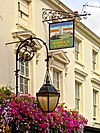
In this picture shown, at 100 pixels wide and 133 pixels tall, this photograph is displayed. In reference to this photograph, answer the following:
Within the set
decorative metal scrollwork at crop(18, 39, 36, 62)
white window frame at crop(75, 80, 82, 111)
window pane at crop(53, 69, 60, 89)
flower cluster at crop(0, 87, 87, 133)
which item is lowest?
flower cluster at crop(0, 87, 87, 133)

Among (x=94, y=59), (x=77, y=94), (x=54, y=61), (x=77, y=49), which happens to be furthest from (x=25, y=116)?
(x=94, y=59)

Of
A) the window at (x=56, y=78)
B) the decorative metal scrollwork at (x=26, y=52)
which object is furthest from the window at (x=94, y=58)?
the decorative metal scrollwork at (x=26, y=52)

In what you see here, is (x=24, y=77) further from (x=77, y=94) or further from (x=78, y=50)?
(x=78, y=50)

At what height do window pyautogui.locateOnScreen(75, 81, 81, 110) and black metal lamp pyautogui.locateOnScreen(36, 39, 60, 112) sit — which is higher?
window pyautogui.locateOnScreen(75, 81, 81, 110)

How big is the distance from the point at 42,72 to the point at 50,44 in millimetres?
1422

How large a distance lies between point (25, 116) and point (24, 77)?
356cm

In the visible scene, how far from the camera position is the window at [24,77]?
18.2 metres

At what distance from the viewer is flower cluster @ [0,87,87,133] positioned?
47.4 feet

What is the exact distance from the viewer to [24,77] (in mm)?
18438

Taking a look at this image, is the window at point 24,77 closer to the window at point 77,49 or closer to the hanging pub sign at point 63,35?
the hanging pub sign at point 63,35

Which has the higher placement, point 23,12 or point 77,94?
point 23,12

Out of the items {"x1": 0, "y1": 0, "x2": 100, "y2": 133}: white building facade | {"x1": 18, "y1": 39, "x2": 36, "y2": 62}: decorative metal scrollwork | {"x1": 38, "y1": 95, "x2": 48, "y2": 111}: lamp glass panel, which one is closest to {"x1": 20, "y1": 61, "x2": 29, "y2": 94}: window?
{"x1": 0, "y1": 0, "x2": 100, "y2": 133}: white building facade

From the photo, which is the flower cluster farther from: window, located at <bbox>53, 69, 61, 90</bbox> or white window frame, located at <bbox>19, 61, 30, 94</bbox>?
window, located at <bbox>53, 69, 61, 90</bbox>

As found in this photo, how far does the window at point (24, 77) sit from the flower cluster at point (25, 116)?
5.28 ft
